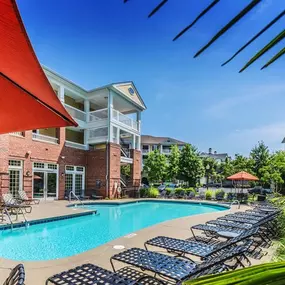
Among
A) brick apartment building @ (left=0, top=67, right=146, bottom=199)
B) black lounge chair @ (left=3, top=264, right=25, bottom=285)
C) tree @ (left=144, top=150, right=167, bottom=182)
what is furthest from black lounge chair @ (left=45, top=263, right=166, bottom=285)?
tree @ (left=144, top=150, right=167, bottom=182)

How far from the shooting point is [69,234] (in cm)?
1037

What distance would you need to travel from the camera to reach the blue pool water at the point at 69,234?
26.0ft

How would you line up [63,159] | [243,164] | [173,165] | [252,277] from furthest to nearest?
1. [243,164]
2. [173,165]
3. [63,159]
4. [252,277]

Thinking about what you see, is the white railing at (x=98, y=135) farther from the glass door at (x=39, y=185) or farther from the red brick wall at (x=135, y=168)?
the glass door at (x=39, y=185)

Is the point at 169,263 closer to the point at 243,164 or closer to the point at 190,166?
the point at 190,166

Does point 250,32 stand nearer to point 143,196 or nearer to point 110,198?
point 110,198

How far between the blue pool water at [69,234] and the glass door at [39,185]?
18.5 ft

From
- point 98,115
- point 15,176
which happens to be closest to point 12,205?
point 15,176

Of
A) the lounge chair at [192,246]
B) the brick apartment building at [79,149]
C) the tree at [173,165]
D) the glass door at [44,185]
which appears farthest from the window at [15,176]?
the tree at [173,165]

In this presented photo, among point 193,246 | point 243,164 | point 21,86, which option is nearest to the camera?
point 21,86

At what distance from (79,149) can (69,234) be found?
12.5 metres

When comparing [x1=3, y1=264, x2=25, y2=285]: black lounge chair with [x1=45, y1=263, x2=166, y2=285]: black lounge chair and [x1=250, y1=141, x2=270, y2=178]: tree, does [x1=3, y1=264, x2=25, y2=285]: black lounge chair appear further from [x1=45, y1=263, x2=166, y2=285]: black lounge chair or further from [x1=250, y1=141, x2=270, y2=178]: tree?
[x1=250, y1=141, x2=270, y2=178]: tree

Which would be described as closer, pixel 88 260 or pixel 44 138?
pixel 88 260

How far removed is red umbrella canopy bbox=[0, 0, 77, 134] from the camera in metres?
1.69
